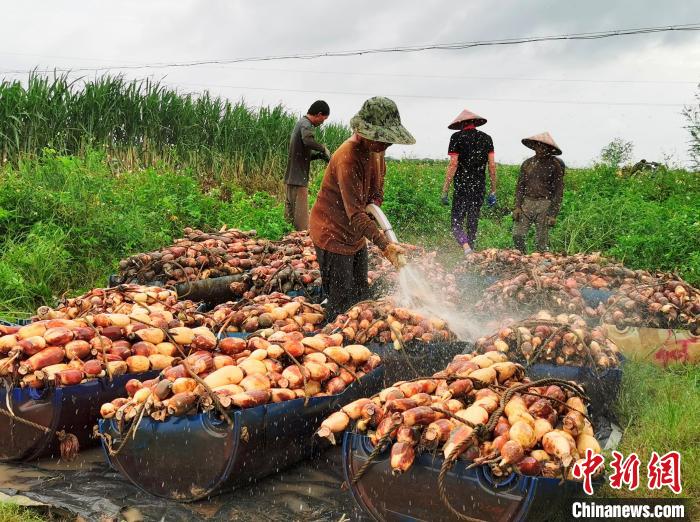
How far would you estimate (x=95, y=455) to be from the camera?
141 inches

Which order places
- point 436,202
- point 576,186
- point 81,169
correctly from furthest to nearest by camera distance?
point 576,186, point 436,202, point 81,169

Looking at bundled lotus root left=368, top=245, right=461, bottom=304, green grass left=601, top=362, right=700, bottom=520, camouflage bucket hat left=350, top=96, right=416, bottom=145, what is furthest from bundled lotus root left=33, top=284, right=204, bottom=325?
green grass left=601, top=362, right=700, bottom=520

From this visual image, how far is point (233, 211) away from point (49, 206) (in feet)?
9.77

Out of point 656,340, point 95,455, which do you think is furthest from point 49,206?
point 656,340

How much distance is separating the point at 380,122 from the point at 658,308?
8.10 feet

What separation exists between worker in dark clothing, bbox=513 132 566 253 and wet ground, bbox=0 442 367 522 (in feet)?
20.9

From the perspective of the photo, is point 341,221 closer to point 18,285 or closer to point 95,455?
point 95,455

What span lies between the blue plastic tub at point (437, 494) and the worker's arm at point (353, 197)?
2131 millimetres

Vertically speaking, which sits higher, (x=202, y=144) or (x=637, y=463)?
(x=202, y=144)

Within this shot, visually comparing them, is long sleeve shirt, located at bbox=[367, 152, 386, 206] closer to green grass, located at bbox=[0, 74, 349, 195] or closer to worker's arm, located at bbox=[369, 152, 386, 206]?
worker's arm, located at bbox=[369, 152, 386, 206]

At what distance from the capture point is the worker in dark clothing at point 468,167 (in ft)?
30.2

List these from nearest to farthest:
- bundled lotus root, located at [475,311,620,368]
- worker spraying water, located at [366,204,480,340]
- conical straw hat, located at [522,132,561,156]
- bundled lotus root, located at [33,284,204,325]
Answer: bundled lotus root, located at [475,311,620,368] → bundled lotus root, located at [33,284,204,325] → worker spraying water, located at [366,204,480,340] → conical straw hat, located at [522,132,561,156]

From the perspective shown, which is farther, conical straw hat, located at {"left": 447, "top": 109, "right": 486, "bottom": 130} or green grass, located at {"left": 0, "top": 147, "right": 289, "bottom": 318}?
conical straw hat, located at {"left": 447, "top": 109, "right": 486, "bottom": 130}

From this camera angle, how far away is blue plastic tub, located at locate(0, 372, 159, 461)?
11.1 ft
